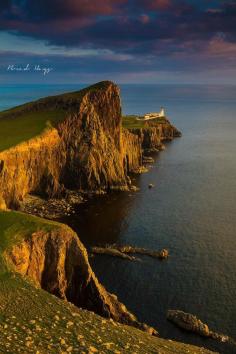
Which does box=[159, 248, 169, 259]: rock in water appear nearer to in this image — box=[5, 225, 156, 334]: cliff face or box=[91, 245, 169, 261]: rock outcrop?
box=[91, 245, 169, 261]: rock outcrop

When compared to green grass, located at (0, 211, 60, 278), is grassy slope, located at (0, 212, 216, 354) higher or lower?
lower

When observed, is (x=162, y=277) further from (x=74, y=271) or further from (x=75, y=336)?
(x=75, y=336)

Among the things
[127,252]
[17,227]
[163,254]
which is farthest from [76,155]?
[17,227]

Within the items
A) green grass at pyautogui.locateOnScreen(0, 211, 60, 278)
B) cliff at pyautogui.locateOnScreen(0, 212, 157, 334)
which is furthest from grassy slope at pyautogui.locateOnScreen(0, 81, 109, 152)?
cliff at pyautogui.locateOnScreen(0, 212, 157, 334)

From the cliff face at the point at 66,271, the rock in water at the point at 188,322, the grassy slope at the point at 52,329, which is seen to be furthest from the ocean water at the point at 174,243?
the grassy slope at the point at 52,329

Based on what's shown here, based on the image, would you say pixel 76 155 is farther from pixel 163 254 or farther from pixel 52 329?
pixel 52 329

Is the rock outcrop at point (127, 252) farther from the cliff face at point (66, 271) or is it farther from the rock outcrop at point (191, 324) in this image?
the cliff face at point (66, 271)
